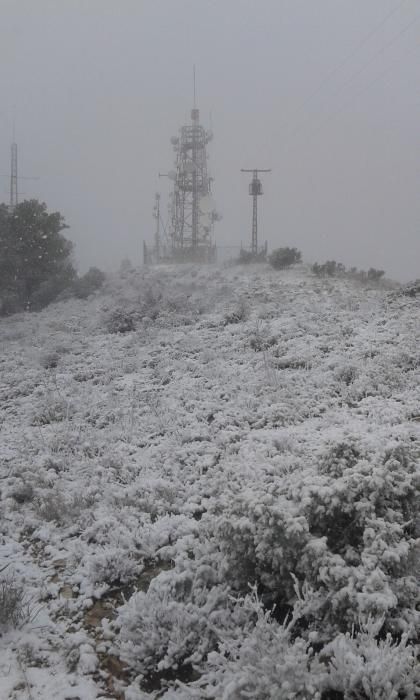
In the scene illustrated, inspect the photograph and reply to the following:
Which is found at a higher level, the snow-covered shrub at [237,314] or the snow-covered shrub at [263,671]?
the snow-covered shrub at [237,314]

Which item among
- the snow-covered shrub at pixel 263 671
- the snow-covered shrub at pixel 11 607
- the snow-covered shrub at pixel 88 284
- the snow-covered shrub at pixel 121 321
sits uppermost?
the snow-covered shrub at pixel 88 284

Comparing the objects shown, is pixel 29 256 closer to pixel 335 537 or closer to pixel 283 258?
pixel 283 258

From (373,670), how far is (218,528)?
1.72m

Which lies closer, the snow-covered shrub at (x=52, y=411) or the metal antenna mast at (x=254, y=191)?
the snow-covered shrub at (x=52, y=411)

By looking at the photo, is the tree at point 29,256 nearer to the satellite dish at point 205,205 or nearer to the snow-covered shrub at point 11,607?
the satellite dish at point 205,205

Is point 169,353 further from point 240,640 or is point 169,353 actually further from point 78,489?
point 240,640

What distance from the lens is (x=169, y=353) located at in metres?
13.3

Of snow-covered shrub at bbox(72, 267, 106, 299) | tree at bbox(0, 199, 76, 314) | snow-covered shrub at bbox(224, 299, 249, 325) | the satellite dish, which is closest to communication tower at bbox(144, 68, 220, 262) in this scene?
the satellite dish

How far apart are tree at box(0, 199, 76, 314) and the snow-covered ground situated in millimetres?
16576

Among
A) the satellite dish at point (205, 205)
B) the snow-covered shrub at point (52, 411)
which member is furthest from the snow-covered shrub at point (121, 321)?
the satellite dish at point (205, 205)

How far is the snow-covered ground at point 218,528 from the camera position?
3404mm

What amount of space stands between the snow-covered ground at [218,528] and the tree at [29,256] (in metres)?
16.6

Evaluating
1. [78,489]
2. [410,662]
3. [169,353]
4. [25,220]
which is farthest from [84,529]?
[25,220]

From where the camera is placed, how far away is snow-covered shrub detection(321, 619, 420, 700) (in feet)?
9.57
